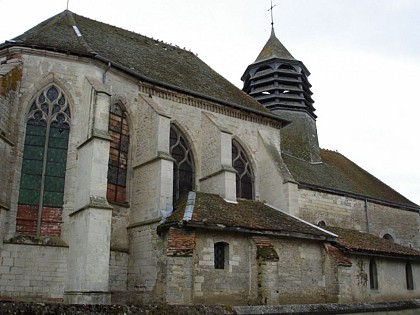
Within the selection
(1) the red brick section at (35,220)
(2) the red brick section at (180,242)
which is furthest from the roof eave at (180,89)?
(2) the red brick section at (180,242)

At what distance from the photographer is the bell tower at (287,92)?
2395cm

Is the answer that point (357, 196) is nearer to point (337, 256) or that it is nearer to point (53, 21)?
point (337, 256)

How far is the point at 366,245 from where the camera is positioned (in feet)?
54.9

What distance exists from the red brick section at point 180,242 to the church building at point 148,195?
32 millimetres

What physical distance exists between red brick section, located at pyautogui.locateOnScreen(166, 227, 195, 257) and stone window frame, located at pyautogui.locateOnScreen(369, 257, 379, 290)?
7612mm

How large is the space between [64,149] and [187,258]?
4805 millimetres

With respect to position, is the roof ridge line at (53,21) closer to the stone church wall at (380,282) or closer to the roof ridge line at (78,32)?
the roof ridge line at (78,32)

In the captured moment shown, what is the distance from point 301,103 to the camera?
25297mm

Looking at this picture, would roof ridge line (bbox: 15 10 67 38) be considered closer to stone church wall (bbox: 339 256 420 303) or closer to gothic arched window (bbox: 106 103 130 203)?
gothic arched window (bbox: 106 103 130 203)

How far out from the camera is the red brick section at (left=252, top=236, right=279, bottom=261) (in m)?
13.3

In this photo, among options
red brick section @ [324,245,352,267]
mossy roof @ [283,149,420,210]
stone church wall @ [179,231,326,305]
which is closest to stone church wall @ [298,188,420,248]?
mossy roof @ [283,149,420,210]

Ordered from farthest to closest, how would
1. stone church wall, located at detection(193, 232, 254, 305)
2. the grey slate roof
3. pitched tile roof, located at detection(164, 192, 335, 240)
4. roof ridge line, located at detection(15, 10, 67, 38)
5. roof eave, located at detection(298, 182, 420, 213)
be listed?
the grey slate roof < roof eave, located at detection(298, 182, 420, 213) < roof ridge line, located at detection(15, 10, 67, 38) < pitched tile roof, located at detection(164, 192, 335, 240) < stone church wall, located at detection(193, 232, 254, 305)

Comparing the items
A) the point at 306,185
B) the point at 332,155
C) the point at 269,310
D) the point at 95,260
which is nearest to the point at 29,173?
the point at 95,260

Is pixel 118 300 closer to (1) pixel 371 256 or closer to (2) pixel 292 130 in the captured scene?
(1) pixel 371 256
